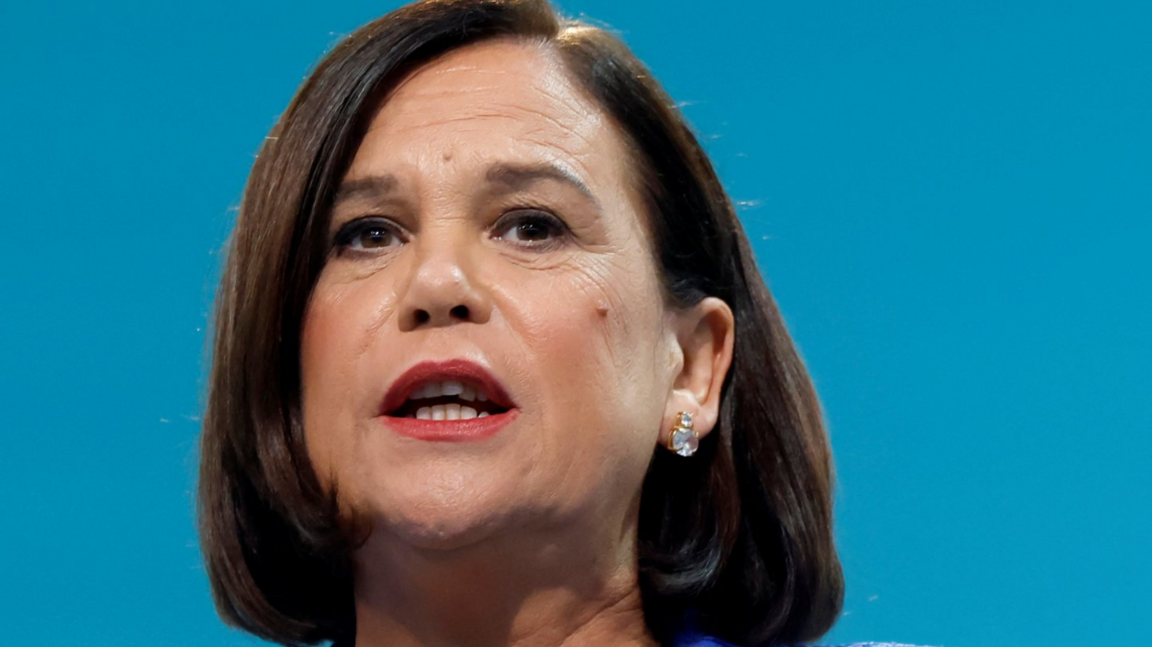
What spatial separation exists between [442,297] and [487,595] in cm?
34

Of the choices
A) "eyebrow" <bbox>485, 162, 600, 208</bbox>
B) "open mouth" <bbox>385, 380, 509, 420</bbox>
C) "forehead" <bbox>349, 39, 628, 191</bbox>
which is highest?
"forehead" <bbox>349, 39, 628, 191</bbox>

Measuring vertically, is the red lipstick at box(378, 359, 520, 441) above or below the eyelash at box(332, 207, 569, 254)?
below

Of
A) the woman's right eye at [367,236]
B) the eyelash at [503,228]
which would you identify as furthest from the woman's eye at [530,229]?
the woman's right eye at [367,236]

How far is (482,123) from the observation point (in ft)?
6.43

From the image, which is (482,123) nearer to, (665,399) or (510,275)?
(510,275)

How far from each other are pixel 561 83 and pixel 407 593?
0.59 meters

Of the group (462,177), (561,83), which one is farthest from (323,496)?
(561,83)

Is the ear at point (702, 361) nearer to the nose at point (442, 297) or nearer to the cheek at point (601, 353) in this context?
the cheek at point (601, 353)

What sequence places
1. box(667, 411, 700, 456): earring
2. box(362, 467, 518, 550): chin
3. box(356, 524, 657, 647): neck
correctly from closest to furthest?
box(362, 467, 518, 550): chin < box(356, 524, 657, 647): neck < box(667, 411, 700, 456): earring

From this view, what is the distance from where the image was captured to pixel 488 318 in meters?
1.85

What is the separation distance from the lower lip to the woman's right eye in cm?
22

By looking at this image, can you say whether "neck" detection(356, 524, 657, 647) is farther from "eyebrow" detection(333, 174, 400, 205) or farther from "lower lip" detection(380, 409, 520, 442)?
"eyebrow" detection(333, 174, 400, 205)

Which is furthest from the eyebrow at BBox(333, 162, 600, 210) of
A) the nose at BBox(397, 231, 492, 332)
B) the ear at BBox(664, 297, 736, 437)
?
the ear at BBox(664, 297, 736, 437)

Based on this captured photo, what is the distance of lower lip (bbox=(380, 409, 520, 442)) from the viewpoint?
182 cm
